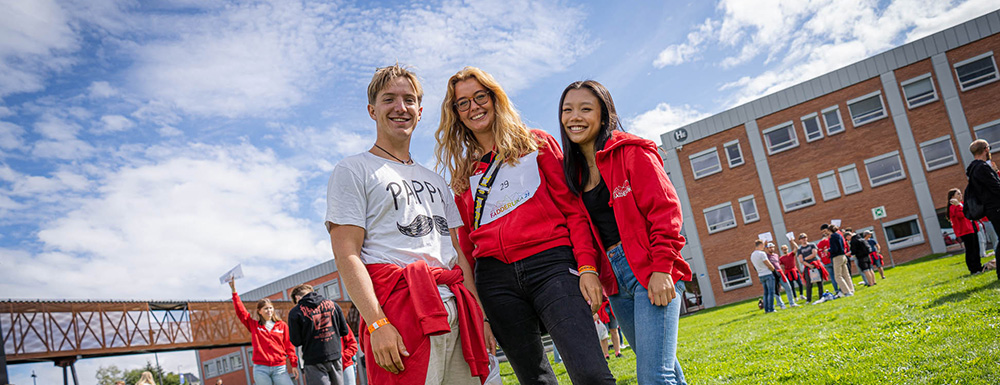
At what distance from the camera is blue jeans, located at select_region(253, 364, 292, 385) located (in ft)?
27.7

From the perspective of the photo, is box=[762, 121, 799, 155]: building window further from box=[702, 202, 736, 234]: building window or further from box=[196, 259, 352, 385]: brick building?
box=[196, 259, 352, 385]: brick building

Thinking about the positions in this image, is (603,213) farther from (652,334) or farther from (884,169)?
(884,169)

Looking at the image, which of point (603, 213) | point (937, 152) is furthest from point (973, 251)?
point (937, 152)

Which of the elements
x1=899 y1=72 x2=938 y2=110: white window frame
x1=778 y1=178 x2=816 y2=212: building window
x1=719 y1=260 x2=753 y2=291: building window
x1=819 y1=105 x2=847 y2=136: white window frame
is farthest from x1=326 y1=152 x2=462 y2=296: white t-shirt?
x1=899 y1=72 x2=938 y2=110: white window frame

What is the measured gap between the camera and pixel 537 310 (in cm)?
298

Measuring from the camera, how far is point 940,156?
30719mm

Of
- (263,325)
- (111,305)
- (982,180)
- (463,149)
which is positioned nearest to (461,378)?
(463,149)

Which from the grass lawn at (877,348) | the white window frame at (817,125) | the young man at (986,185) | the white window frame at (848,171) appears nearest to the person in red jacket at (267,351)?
the grass lawn at (877,348)

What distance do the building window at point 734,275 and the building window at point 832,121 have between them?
888cm

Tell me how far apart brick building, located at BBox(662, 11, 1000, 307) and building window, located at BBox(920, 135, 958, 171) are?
5 centimetres

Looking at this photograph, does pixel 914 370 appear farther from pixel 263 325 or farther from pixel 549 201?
pixel 263 325

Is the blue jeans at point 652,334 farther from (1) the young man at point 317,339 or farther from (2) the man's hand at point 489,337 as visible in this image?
(1) the young man at point 317,339

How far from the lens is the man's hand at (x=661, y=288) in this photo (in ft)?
8.97

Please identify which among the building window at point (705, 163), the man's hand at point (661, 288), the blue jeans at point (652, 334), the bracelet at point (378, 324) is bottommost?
the blue jeans at point (652, 334)
